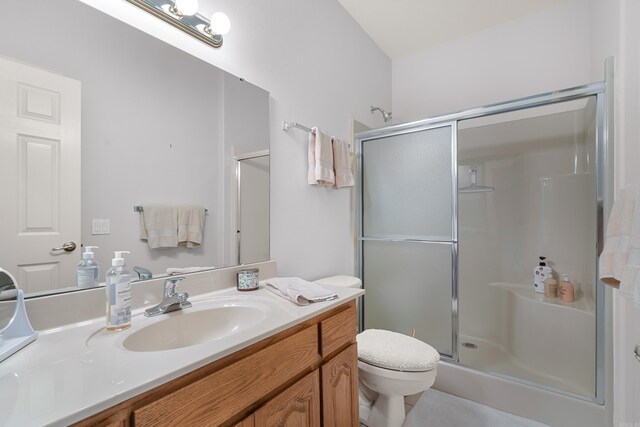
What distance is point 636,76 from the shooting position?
1.21 m

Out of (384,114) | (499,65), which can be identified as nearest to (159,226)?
(384,114)

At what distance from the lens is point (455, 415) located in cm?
167

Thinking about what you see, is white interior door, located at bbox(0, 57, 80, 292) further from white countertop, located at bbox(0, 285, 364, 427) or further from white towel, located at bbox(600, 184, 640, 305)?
white towel, located at bbox(600, 184, 640, 305)

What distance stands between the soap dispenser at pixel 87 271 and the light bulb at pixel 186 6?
918mm

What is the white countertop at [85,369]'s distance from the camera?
46 cm

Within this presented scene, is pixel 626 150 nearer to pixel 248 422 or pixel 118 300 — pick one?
pixel 248 422

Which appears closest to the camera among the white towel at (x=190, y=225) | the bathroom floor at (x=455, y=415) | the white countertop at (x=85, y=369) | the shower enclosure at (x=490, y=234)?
the white countertop at (x=85, y=369)

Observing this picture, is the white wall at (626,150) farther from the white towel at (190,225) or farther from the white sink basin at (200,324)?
the white towel at (190,225)

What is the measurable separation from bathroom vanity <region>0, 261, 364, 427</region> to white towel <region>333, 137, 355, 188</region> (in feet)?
2.69

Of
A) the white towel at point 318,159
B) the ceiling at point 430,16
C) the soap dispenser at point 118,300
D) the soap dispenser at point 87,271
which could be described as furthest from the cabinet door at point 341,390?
the ceiling at point 430,16

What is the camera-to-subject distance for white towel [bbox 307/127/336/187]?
5.56 ft

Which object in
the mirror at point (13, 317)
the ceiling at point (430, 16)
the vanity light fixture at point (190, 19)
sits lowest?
the mirror at point (13, 317)

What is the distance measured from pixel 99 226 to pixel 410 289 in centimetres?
188

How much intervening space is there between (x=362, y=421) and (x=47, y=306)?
1.58 metres
